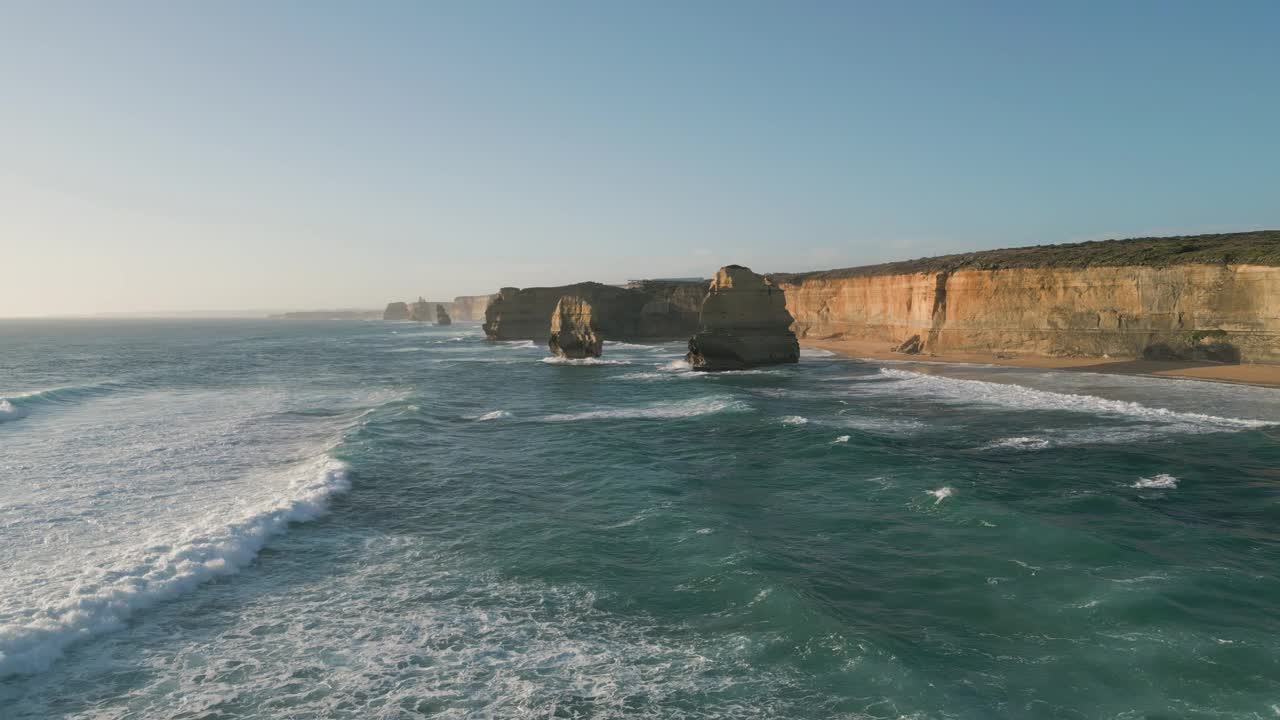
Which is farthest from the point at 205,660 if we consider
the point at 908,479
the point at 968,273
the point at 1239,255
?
the point at 968,273

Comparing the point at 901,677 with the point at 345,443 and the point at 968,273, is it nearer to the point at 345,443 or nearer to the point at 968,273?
the point at 345,443

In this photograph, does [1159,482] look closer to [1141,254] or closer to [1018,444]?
[1018,444]

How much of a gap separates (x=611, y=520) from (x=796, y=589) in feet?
16.2

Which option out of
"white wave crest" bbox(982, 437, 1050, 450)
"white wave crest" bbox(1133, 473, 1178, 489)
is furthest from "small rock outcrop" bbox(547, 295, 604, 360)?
"white wave crest" bbox(1133, 473, 1178, 489)

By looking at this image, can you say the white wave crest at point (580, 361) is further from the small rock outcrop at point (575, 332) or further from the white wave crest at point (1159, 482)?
the white wave crest at point (1159, 482)

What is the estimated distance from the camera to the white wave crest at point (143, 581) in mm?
9500

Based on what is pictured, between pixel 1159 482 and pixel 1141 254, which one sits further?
pixel 1141 254

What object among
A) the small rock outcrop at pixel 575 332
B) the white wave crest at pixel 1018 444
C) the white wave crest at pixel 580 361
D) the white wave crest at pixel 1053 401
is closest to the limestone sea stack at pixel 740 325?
the white wave crest at pixel 580 361

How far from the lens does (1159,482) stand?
54.3 ft

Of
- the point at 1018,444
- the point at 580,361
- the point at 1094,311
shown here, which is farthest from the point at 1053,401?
the point at 580,361

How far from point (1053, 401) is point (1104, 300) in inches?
769

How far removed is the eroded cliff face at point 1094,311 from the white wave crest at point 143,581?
45226 millimetres

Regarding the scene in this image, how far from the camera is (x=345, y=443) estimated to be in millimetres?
23594

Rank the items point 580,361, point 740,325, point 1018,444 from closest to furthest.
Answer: point 1018,444, point 740,325, point 580,361
